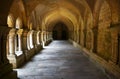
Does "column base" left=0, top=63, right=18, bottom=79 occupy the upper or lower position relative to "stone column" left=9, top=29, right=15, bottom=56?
lower

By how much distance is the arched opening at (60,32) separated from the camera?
123 ft

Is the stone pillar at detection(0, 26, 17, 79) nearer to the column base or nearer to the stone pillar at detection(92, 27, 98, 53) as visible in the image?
the column base

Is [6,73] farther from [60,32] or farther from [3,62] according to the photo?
[60,32]

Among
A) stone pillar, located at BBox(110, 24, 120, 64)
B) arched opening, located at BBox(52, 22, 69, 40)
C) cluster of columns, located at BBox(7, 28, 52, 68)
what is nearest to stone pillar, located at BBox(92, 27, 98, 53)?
stone pillar, located at BBox(110, 24, 120, 64)

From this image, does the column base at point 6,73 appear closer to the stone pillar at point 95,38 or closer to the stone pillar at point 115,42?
the stone pillar at point 115,42

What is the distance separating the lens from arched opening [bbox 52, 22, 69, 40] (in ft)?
123

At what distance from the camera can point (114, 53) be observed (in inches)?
247

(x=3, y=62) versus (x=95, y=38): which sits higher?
(x=95, y=38)

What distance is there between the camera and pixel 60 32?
37844 millimetres

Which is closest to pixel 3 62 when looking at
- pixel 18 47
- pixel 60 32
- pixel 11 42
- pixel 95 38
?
pixel 11 42

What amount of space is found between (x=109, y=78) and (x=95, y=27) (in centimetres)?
399

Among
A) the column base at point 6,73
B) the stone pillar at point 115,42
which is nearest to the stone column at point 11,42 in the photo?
the column base at point 6,73

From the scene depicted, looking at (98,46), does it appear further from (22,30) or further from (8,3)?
(8,3)

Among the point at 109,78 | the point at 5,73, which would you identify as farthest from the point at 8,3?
the point at 109,78
